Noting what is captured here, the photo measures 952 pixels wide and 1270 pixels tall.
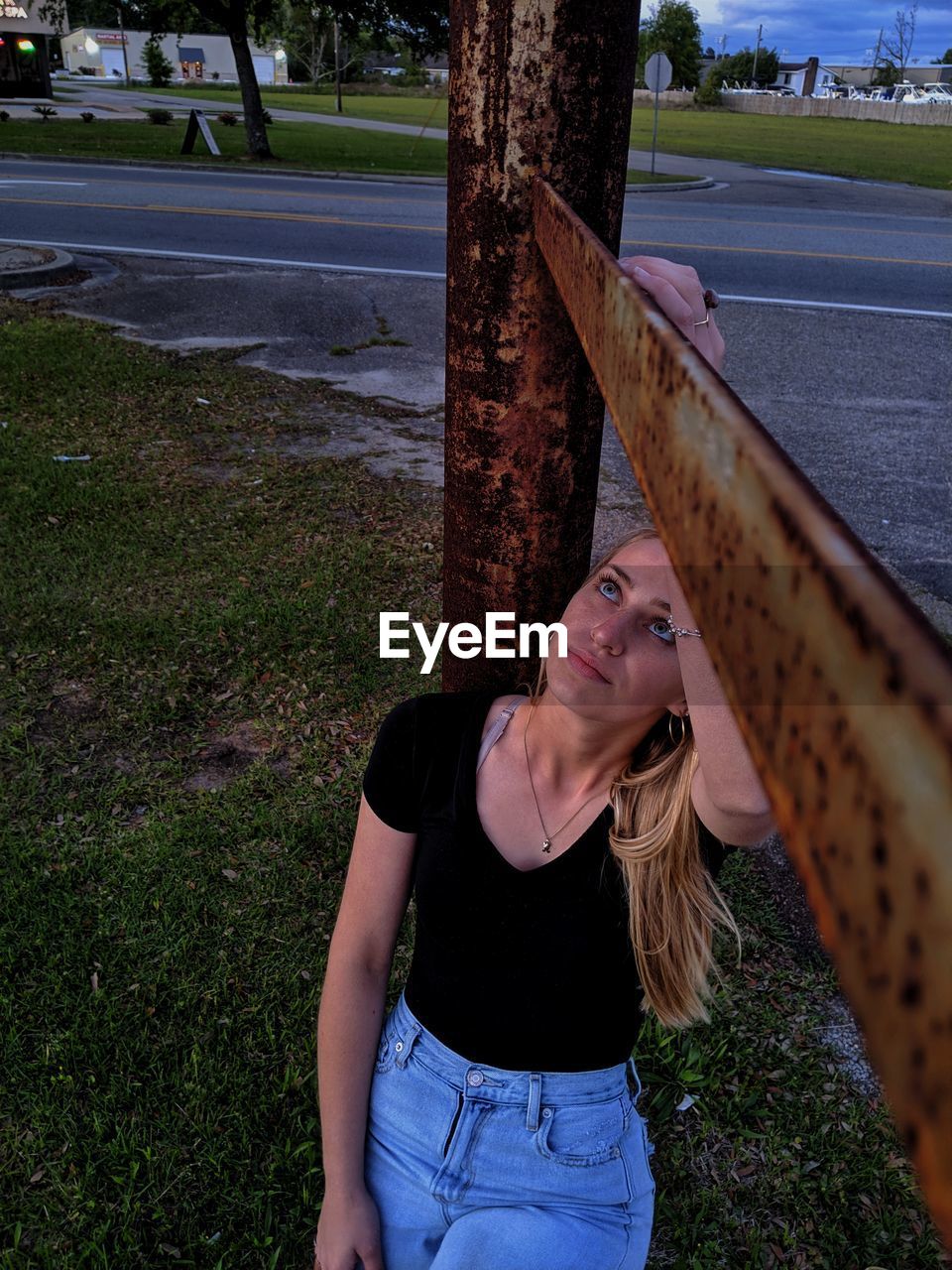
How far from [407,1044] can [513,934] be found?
317 millimetres

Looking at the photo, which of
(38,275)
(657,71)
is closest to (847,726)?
(38,275)

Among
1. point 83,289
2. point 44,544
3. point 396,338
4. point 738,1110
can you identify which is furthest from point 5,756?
point 83,289

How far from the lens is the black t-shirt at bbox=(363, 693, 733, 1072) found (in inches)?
72.2

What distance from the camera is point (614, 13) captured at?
1281mm

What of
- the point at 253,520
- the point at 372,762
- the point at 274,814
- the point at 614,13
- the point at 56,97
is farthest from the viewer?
the point at 56,97

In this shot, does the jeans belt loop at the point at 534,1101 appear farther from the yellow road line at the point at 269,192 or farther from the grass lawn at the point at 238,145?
the grass lawn at the point at 238,145

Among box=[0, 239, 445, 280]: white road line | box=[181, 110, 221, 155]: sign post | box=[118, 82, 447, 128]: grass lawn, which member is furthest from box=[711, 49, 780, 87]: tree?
box=[0, 239, 445, 280]: white road line

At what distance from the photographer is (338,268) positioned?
11.0m

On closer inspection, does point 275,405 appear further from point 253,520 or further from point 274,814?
point 274,814

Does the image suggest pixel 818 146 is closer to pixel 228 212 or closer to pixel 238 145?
pixel 238 145

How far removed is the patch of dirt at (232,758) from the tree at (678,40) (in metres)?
72.4

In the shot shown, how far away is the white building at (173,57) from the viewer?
3049 inches

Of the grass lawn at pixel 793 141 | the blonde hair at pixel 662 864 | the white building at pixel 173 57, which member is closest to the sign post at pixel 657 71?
the grass lawn at pixel 793 141

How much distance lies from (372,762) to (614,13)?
1.24m
